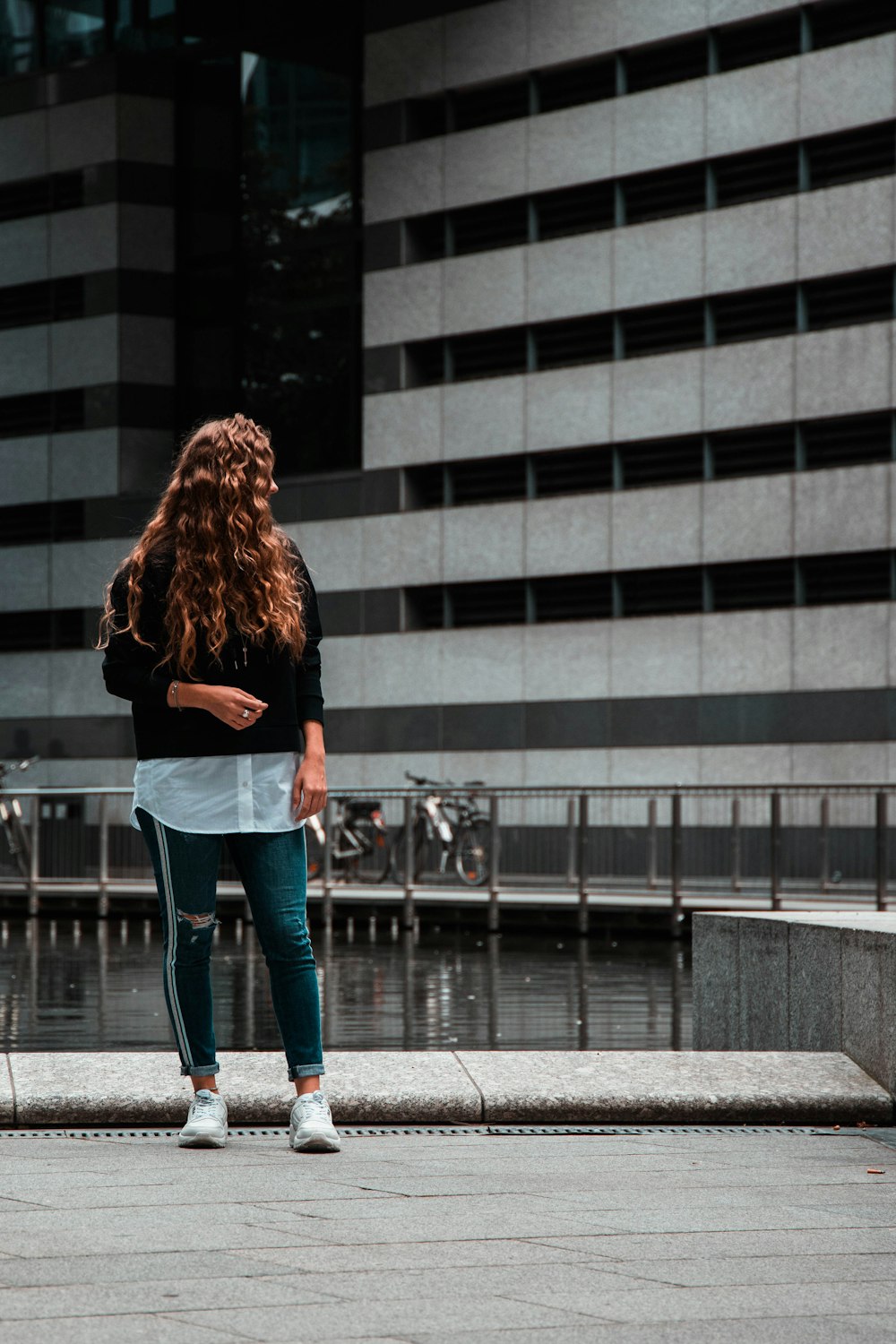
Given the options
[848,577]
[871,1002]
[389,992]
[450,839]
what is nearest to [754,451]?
[848,577]

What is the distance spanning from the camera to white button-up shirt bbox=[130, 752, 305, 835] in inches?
216

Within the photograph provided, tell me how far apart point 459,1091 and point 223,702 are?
5.13 feet

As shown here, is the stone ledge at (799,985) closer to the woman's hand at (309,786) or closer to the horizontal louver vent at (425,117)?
the woman's hand at (309,786)

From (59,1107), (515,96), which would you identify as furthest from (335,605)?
(59,1107)

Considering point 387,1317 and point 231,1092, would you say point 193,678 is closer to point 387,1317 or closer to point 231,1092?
point 231,1092

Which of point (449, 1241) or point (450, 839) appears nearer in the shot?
point (449, 1241)

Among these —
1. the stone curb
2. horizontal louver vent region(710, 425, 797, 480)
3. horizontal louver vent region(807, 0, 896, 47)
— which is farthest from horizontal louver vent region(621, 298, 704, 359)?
the stone curb

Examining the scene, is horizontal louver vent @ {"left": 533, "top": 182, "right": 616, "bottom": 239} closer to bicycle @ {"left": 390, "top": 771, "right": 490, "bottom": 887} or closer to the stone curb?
bicycle @ {"left": 390, "top": 771, "right": 490, "bottom": 887}

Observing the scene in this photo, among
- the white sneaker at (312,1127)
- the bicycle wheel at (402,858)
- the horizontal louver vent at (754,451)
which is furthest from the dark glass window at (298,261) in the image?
the white sneaker at (312,1127)

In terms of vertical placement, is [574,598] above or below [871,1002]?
above

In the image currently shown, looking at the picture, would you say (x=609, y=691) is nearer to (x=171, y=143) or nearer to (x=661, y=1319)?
(x=171, y=143)

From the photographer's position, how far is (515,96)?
31219 millimetres

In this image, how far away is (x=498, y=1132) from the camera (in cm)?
596

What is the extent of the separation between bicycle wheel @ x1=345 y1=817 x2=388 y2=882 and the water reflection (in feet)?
2.99
